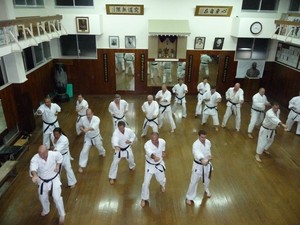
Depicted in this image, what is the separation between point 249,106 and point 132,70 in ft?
15.1

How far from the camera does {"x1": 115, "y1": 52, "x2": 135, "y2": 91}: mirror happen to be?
9.35m

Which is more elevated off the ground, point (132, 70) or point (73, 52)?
point (73, 52)

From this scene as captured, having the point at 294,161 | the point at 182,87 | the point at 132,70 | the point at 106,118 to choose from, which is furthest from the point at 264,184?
the point at 132,70

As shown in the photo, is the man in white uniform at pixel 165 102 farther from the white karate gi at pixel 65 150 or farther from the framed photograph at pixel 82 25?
the framed photograph at pixel 82 25

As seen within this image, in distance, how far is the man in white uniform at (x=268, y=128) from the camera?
5113mm

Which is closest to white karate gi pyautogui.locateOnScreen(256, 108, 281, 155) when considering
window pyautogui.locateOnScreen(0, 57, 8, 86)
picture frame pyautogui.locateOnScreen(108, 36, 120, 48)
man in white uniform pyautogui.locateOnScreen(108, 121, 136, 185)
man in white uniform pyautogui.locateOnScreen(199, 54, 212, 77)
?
man in white uniform pyautogui.locateOnScreen(108, 121, 136, 185)

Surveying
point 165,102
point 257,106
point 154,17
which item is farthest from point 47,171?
point 154,17

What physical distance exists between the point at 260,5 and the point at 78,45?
21.6 ft

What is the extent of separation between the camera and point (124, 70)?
392 inches

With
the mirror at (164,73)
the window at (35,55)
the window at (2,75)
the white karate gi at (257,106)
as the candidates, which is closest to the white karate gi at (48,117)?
the window at (2,75)

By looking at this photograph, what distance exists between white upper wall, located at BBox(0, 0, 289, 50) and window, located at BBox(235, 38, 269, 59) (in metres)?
0.40

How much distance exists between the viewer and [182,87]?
7355 millimetres

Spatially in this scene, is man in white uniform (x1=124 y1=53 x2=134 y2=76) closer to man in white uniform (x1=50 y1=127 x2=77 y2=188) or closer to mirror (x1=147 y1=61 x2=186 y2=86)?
mirror (x1=147 y1=61 x2=186 y2=86)

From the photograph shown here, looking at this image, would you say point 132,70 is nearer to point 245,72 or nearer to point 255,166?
point 245,72
